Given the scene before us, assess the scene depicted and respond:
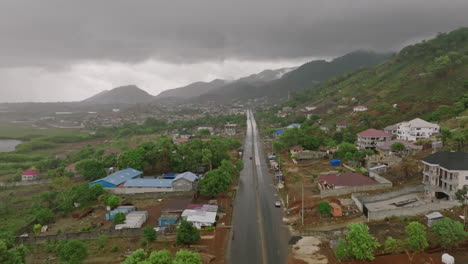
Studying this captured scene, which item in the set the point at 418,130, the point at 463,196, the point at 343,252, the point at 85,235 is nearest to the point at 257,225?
the point at 343,252

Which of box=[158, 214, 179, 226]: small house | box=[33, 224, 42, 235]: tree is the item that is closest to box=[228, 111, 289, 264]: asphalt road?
box=[158, 214, 179, 226]: small house

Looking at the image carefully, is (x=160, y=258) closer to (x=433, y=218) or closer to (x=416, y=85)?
(x=433, y=218)

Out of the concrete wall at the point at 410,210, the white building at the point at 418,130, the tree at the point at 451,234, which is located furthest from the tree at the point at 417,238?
the white building at the point at 418,130

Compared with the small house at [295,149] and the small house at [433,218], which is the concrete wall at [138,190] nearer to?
the small house at [295,149]

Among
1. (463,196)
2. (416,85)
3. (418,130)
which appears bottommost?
(463,196)

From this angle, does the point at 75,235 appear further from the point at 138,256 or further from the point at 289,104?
the point at 289,104

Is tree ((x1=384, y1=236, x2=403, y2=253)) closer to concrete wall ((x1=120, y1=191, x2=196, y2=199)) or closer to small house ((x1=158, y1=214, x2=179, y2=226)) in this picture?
small house ((x1=158, y1=214, x2=179, y2=226))
